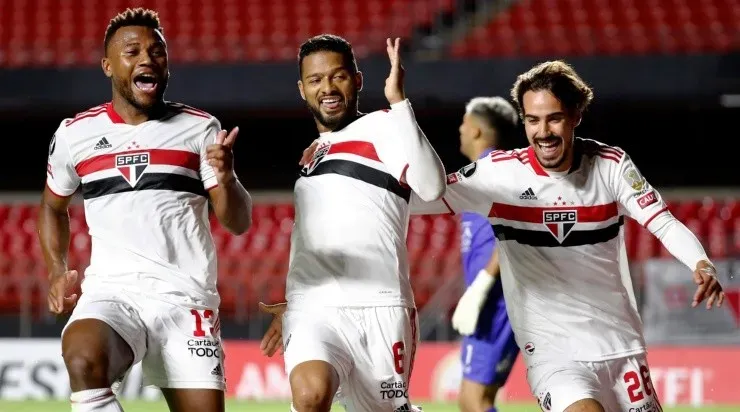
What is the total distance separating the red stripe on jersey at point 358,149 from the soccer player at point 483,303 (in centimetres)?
186

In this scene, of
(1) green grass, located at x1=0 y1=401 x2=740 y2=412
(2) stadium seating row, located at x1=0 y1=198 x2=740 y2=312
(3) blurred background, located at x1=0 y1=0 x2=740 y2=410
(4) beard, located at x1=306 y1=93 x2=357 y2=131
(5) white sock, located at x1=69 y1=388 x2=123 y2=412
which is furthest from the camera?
(2) stadium seating row, located at x1=0 y1=198 x2=740 y2=312

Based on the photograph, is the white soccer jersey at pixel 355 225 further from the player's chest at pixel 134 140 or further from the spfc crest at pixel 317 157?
the player's chest at pixel 134 140

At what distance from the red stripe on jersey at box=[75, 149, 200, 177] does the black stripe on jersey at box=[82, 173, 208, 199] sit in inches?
2.1

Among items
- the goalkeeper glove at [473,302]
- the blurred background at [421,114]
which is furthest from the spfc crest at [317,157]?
the blurred background at [421,114]

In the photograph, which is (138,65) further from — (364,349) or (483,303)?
(483,303)

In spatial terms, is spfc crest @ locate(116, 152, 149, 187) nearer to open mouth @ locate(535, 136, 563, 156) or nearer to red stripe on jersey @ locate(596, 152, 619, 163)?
open mouth @ locate(535, 136, 563, 156)

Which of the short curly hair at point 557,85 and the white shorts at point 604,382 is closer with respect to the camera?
the white shorts at point 604,382

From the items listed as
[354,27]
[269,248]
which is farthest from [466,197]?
[354,27]

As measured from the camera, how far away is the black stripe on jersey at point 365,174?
4.75 meters

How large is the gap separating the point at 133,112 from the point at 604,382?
7.49 ft

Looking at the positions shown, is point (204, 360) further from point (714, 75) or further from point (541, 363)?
point (714, 75)

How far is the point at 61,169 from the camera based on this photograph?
504cm

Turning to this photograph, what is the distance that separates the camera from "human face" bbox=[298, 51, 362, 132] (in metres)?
4.80

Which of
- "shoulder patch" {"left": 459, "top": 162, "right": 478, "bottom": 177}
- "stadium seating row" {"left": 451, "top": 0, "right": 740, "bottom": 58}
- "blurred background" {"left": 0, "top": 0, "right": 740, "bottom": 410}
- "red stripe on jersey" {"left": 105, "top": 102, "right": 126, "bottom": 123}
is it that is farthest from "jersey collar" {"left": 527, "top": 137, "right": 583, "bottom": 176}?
"stadium seating row" {"left": 451, "top": 0, "right": 740, "bottom": 58}
